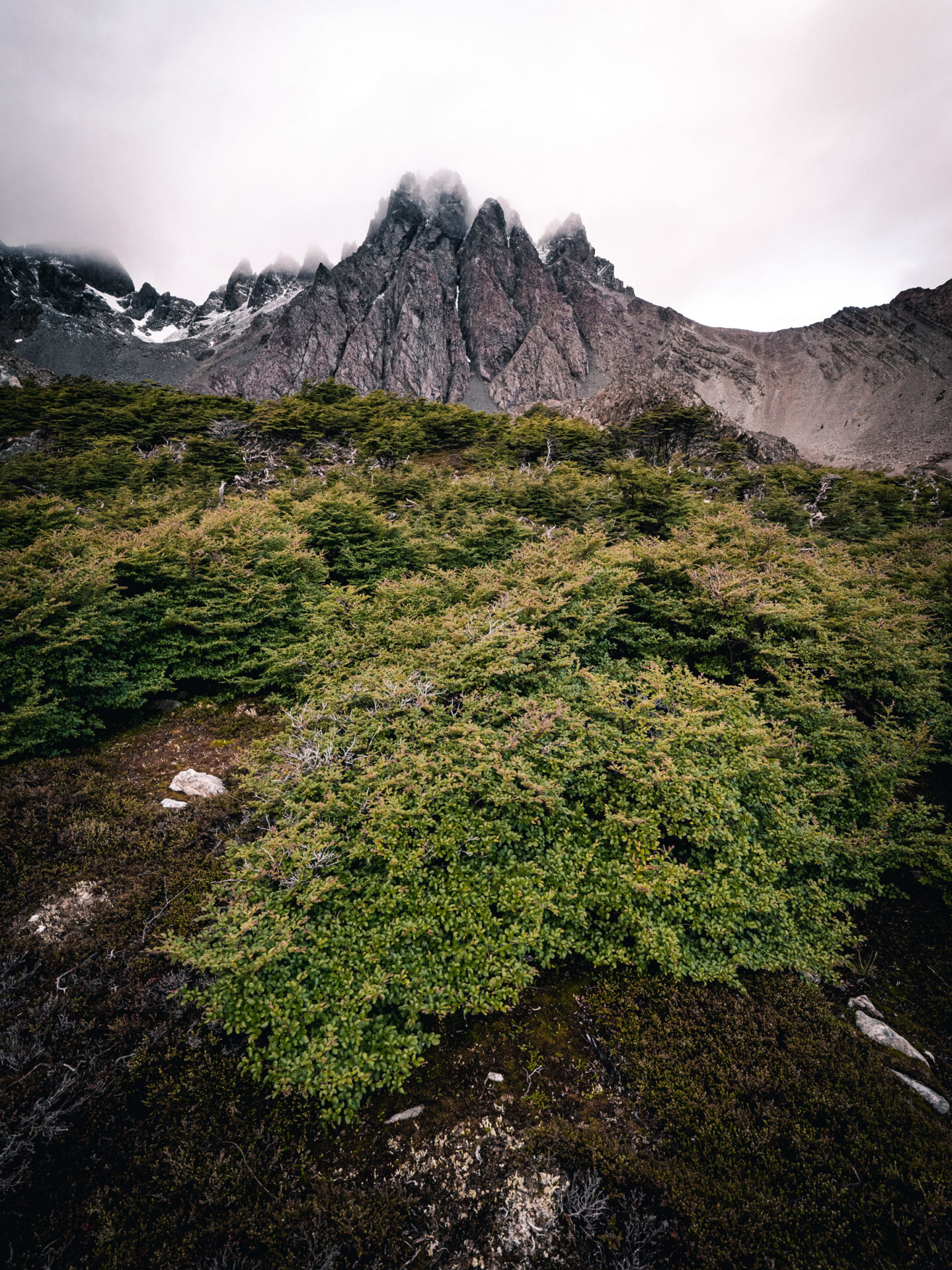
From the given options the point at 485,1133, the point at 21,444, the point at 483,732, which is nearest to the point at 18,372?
the point at 21,444

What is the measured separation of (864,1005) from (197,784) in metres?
10.5

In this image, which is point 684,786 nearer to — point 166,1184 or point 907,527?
point 166,1184

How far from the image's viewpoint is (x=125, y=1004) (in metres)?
5.16

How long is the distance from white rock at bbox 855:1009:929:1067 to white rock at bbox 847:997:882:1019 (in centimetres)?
16

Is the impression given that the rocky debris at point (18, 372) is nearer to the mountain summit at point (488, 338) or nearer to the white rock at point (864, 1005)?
the mountain summit at point (488, 338)

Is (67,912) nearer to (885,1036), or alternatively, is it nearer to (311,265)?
(885,1036)

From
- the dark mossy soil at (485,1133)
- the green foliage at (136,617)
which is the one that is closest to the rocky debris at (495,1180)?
the dark mossy soil at (485,1133)

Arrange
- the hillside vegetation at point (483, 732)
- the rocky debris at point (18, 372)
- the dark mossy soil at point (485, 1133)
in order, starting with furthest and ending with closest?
the rocky debris at point (18, 372), the hillside vegetation at point (483, 732), the dark mossy soil at point (485, 1133)

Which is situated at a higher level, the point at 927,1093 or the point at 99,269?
the point at 99,269

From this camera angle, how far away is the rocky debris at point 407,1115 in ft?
15.4

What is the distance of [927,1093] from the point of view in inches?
210

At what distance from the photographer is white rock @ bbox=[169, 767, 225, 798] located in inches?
333

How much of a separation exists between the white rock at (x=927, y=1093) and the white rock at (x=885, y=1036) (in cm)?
33

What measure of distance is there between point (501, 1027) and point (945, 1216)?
407 cm
